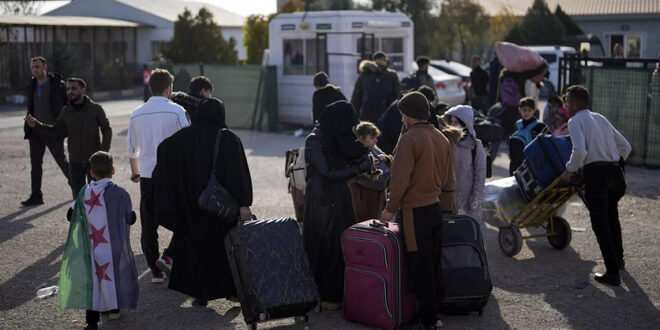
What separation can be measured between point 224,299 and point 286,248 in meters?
1.17

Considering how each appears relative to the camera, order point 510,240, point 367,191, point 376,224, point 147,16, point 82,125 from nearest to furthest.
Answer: point 376,224 → point 367,191 → point 510,240 → point 82,125 → point 147,16

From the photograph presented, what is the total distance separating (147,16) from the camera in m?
42.8

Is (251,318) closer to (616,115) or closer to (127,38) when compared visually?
(616,115)

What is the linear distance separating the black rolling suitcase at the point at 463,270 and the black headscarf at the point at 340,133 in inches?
36.2

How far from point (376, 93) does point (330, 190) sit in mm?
5978

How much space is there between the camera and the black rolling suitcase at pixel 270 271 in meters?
6.42

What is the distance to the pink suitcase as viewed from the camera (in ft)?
21.2

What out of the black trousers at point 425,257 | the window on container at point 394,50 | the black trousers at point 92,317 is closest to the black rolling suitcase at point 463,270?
the black trousers at point 425,257

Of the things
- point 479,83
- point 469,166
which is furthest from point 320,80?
point 479,83

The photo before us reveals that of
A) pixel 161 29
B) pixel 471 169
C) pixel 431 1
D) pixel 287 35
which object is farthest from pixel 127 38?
pixel 471 169

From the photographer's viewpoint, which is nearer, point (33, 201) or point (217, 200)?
point (217, 200)

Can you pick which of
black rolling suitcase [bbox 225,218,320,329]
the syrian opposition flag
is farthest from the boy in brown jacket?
the syrian opposition flag

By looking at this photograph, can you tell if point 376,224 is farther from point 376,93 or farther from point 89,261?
point 376,93

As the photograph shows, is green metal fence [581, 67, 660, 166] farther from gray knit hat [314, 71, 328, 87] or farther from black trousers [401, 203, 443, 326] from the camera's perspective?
black trousers [401, 203, 443, 326]
